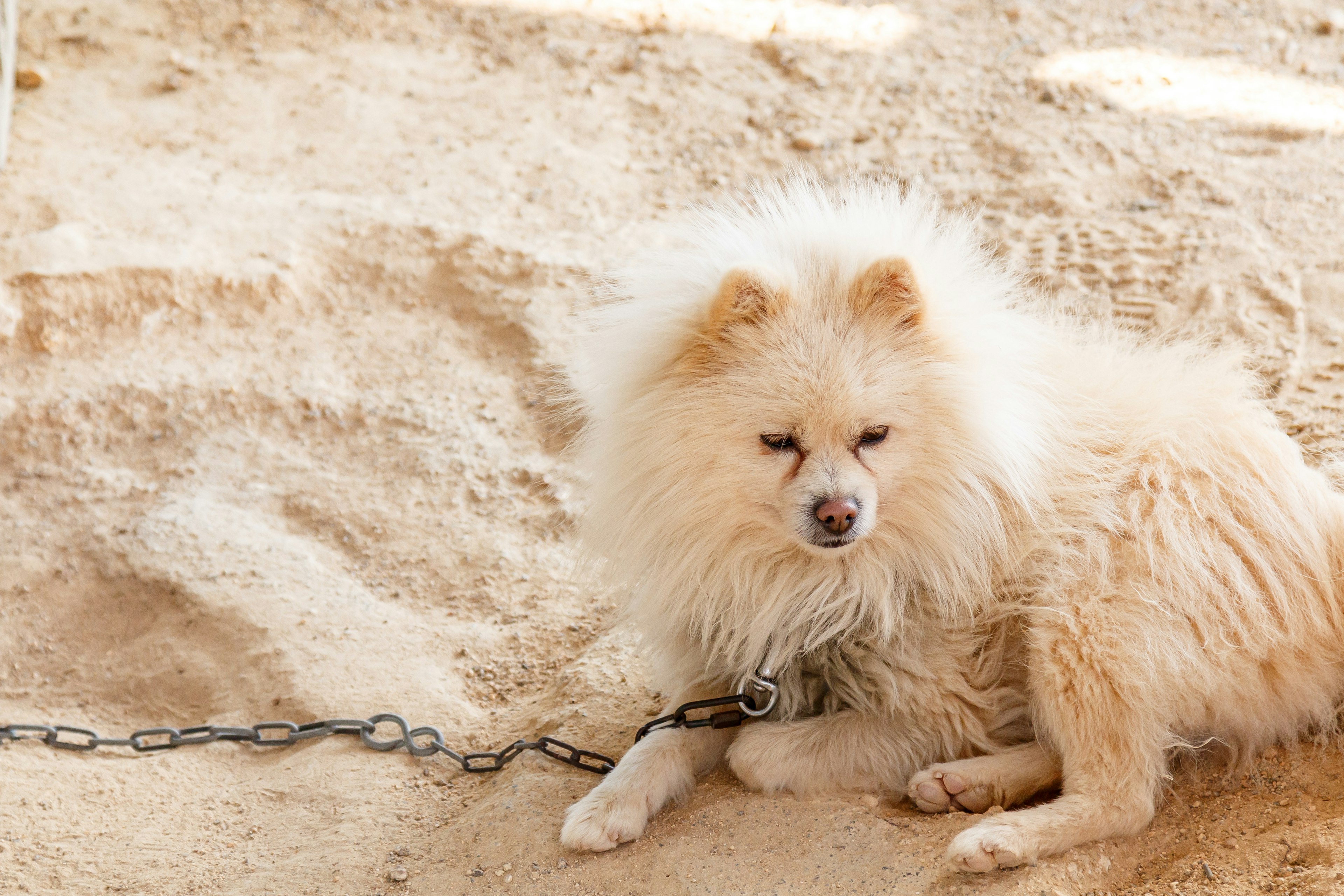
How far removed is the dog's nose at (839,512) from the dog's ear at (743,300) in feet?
1.65

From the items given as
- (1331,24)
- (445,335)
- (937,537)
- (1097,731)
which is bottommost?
(445,335)

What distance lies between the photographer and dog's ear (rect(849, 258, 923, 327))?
8.80ft

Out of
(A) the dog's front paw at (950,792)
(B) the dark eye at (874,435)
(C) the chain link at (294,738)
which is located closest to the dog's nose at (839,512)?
(B) the dark eye at (874,435)

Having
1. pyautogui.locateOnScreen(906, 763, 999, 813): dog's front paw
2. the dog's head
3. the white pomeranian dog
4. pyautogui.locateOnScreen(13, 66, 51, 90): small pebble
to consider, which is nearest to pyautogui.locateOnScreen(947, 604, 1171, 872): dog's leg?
the white pomeranian dog

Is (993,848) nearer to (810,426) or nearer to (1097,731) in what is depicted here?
(1097,731)

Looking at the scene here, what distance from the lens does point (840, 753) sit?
9.55ft

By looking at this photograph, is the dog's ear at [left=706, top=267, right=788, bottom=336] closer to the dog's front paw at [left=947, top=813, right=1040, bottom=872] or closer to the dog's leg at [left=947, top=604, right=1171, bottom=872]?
the dog's leg at [left=947, top=604, right=1171, bottom=872]

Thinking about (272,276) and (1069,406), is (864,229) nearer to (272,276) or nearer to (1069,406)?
(1069,406)

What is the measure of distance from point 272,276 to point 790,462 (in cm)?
318

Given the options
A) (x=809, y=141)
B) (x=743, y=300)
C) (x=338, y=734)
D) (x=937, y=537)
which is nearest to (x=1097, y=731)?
(x=937, y=537)

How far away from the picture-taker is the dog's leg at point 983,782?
2.84 meters

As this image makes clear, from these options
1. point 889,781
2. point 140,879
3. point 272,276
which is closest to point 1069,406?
point 889,781

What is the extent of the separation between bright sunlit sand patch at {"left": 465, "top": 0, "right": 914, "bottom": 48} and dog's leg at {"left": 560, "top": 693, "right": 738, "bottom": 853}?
4.39 m

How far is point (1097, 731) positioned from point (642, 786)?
1154mm
